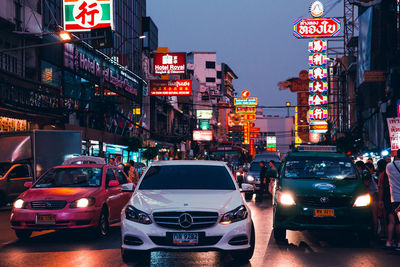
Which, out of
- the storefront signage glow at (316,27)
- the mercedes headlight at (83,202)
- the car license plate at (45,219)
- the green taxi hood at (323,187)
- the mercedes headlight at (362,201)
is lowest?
the car license plate at (45,219)

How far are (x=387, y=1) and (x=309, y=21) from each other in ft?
91.2

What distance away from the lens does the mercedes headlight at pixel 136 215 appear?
8375mm

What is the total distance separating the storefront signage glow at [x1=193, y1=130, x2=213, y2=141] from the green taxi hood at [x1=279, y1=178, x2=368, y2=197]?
274 feet

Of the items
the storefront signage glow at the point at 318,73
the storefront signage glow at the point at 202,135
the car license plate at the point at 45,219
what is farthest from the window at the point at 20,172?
the storefront signage glow at the point at 202,135

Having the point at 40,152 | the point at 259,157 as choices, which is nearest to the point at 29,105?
the point at 40,152

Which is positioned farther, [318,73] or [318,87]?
[318,87]

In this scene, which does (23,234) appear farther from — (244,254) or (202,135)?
(202,135)

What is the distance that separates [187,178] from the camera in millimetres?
9812

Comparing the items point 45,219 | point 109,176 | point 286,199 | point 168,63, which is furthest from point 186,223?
point 168,63

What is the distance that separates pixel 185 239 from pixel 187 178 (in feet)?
5.71

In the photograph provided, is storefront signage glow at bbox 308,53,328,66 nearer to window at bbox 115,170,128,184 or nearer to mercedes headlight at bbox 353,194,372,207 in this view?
window at bbox 115,170,128,184

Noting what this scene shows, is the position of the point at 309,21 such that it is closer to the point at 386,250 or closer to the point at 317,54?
the point at 317,54

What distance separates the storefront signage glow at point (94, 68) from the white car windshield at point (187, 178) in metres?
21.9

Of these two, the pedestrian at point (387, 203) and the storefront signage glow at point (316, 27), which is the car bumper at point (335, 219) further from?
the storefront signage glow at point (316, 27)
